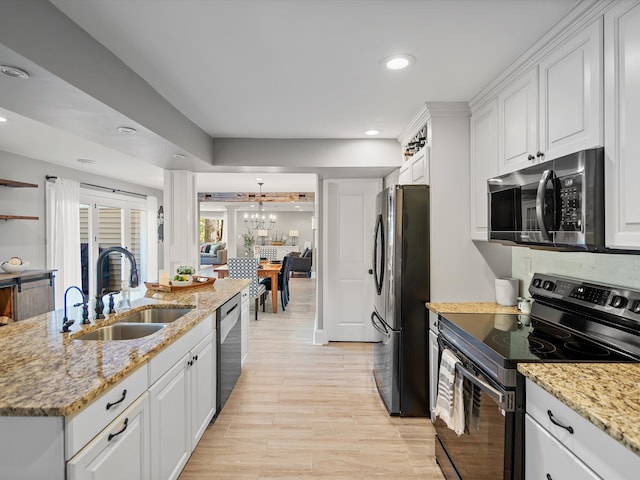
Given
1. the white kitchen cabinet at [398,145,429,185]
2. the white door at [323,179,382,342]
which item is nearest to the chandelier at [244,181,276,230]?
the white door at [323,179,382,342]

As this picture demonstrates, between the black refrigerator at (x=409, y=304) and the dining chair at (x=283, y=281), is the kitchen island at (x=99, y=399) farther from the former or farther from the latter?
the dining chair at (x=283, y=281)

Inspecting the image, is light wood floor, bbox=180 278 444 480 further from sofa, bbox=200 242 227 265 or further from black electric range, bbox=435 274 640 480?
sofa, bbox=200 242 227 265

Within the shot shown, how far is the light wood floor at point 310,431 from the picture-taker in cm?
208

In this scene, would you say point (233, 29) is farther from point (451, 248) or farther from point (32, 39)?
point (451, 248)

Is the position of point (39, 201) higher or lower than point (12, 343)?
higher

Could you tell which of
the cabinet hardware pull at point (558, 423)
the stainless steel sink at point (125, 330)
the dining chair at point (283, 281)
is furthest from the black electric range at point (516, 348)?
the dining chair at point (283, 281)

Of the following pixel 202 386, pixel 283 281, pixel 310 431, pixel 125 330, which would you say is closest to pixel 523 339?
pixel 310 431

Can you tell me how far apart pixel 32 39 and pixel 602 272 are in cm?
278

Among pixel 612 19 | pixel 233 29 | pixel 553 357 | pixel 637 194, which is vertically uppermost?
pixel 233 29

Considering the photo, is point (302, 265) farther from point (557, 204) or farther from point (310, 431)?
point (557, 204)

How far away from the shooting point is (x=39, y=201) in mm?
4645

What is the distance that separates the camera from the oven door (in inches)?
54.3

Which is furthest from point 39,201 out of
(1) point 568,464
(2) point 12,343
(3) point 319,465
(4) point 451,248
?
(1) point 568,464

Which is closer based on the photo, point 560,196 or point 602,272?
point 560,196
